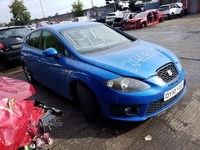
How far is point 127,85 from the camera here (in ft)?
8.05

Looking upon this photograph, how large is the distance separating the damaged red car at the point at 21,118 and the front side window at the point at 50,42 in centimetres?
107

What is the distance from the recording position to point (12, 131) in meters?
1.76

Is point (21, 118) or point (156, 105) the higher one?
point (21, 118)

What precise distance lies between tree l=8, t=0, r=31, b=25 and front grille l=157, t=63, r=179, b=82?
2120 inches

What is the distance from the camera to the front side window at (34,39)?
4.30 m

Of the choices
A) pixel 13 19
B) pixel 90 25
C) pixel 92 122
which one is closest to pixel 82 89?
pixel 92 122

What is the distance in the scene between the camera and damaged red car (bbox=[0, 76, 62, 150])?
1738mm

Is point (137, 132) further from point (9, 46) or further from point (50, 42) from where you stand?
point (9, 46)

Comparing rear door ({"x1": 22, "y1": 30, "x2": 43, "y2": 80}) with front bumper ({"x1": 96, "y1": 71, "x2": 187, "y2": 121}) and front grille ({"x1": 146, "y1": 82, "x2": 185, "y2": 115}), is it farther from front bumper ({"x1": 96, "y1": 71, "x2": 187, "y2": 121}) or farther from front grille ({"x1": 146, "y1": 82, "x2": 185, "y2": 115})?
front grille ({"x1": 146, "y1": 82, "x2": 185, "y2": 115})

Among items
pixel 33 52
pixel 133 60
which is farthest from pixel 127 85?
pixel 33 52

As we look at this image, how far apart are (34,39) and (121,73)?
111 inches

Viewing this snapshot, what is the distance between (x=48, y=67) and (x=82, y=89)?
1179 millimetres

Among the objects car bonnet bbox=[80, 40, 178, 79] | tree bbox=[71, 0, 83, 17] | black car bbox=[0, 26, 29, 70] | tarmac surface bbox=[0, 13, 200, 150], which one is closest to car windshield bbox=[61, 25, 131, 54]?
car bonnet bbox=[80, 40, 178, 79]

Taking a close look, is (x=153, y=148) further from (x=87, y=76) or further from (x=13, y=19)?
(x=13, y=19)
